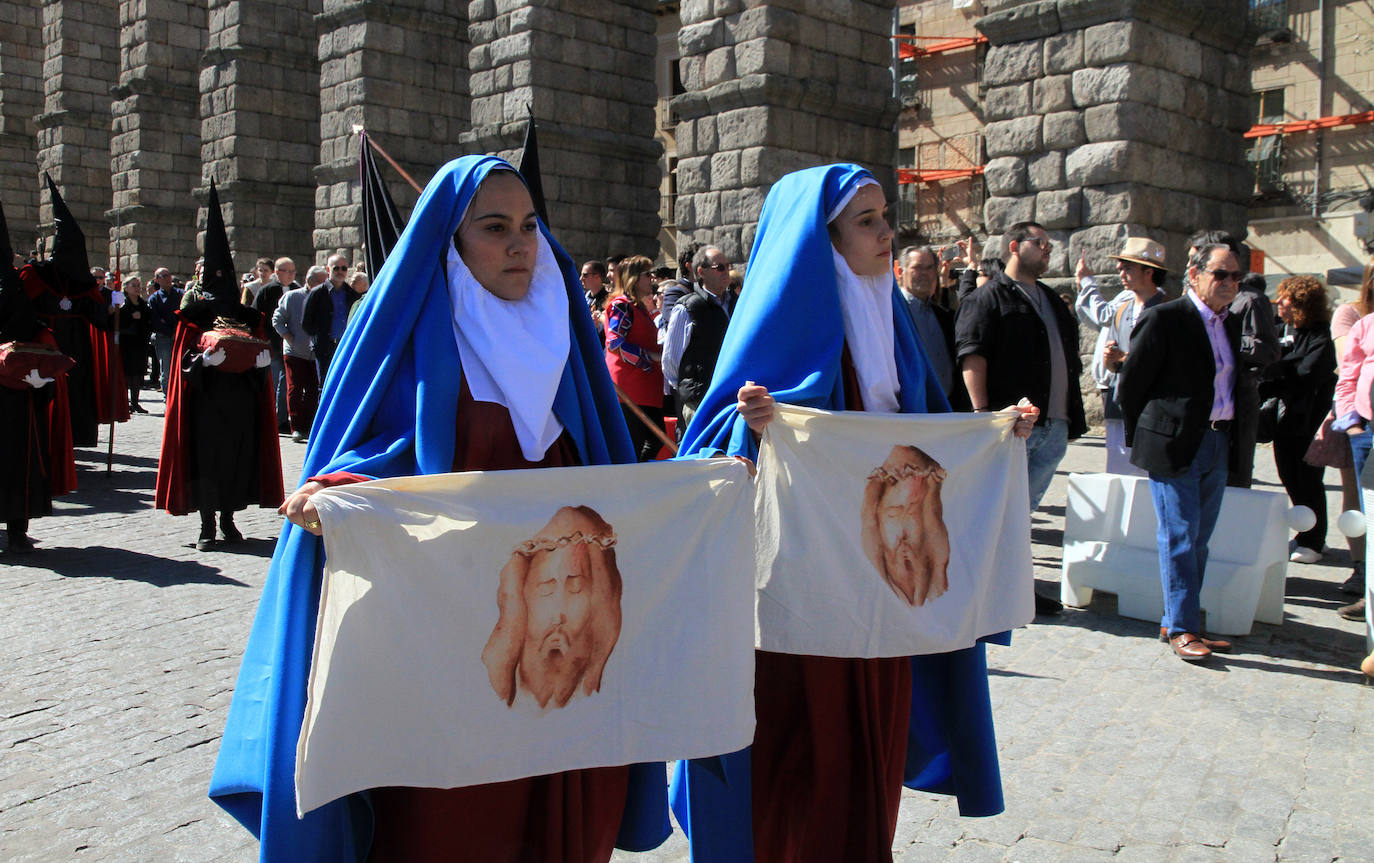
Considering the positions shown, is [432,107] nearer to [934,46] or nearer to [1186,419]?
[1186,419]

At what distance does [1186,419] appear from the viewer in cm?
530

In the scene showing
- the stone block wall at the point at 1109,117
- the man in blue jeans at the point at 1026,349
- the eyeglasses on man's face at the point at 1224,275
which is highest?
the stone block wall at the point at 1109,117

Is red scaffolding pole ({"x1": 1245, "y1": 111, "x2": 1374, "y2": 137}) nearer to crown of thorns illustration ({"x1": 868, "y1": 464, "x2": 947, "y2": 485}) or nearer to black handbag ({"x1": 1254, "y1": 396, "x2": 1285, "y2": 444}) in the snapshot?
black handbag ({"x1": 1254, "y1": 396, "x2": 1285, "y2": 444})

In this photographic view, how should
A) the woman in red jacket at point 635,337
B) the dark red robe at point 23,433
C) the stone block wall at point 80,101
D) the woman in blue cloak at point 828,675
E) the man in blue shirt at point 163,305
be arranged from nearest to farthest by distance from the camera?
the woman in blue cloak at point 828,675 < the dark red robe at point 23,433 < the woman in red jacket at point 635,337 < the man in blue shirt at point 163,305 < the stone block wall at point 80,101

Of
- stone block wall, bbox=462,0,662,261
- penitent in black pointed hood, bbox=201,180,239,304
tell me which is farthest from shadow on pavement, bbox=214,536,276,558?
stone block wall, bbox=462,0,662,261

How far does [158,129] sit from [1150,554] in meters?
27.1

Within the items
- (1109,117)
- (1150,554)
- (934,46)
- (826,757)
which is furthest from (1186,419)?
(934,46)

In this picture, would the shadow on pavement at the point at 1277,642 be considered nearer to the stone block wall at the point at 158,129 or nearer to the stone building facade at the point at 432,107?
→ the stone building facade at the point at 432,107

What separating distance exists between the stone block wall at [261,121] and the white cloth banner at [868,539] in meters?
22.4

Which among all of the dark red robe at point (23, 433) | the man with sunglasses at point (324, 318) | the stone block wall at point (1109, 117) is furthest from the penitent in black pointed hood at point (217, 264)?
the stone block wall at point (1109, 117)

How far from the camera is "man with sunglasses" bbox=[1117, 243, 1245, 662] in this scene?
532 cm

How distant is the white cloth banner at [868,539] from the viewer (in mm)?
3100

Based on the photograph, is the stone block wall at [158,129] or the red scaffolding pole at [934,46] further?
the red scaffolding pole at [934,46]

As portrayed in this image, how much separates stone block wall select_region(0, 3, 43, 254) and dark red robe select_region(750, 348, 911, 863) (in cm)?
3793
